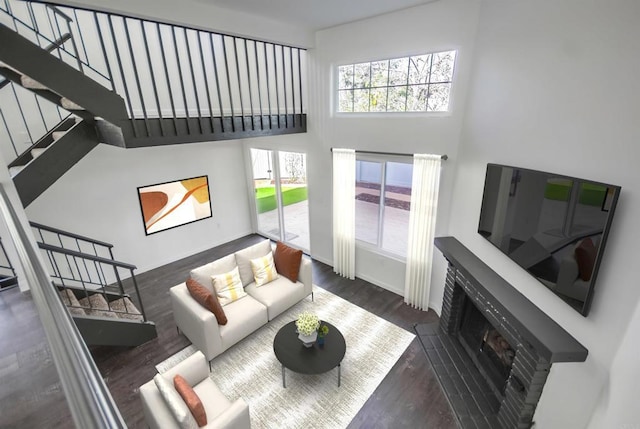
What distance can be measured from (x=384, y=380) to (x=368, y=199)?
2.82 meters

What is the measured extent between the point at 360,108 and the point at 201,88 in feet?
10.3

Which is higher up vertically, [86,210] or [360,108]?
[360,108]

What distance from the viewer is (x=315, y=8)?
3.71 meters

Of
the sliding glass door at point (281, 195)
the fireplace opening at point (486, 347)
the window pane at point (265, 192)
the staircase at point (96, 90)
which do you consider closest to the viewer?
the staircase at point (96, 90)

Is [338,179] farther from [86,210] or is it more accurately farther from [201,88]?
[86,210]

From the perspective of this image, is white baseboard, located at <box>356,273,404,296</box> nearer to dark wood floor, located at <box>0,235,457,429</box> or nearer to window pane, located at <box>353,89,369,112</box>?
dark wood floor, located at <box>0,235,457,429</box>

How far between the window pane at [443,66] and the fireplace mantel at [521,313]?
6.96 feet

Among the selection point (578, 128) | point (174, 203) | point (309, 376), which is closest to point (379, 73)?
point (578, 128)

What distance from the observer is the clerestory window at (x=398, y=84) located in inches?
150

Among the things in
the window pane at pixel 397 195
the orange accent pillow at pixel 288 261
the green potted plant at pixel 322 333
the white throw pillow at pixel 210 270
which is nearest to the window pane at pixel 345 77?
the window pane at pixel 397 195

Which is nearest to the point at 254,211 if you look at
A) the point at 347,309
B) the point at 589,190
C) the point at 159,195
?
the point at 159,195

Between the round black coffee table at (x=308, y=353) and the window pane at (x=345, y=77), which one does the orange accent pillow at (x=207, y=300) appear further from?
the window pane at (x=345, y=77)

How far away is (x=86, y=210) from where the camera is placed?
16.0 feet

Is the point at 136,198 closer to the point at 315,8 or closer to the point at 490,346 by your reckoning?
the point at 315,8
